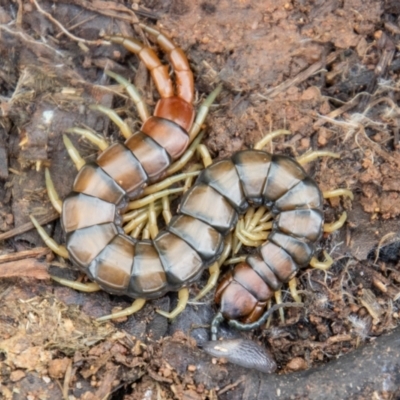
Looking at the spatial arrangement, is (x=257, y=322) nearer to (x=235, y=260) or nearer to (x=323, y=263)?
(x=235, y=260)

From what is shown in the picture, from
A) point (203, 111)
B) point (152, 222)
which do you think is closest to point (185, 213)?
point (152, 222)

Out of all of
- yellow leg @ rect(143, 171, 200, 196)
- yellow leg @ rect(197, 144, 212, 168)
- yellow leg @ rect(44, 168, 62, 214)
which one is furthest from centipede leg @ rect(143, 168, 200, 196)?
yellow leg @ rect(44, 168, 62, 214)

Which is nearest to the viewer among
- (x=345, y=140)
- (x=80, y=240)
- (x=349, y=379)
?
(x=349, y=379)

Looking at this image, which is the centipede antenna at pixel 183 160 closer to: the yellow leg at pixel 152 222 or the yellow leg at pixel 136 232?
the yellow leg at pixel 152 222

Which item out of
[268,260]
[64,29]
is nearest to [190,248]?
[268,260]

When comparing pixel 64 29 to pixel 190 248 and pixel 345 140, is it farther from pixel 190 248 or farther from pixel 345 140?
pixel 345 140
